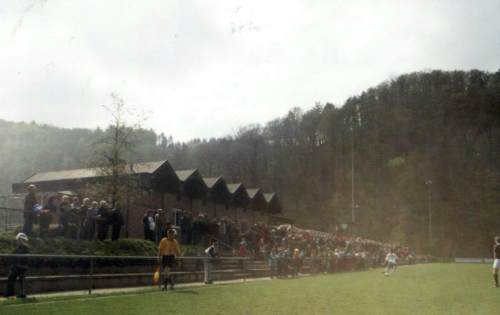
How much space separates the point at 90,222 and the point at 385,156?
264ft

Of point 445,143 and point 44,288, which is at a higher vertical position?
point 445,143

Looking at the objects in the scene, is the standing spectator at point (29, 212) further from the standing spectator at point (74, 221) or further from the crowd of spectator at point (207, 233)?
the standing spectator at point (74, 221)

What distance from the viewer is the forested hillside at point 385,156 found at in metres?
80.9

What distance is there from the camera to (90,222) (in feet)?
71.7

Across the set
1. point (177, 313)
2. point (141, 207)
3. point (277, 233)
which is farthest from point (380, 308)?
point (277, 233)

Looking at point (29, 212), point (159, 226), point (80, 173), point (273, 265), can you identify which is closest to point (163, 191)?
point (80, 173)

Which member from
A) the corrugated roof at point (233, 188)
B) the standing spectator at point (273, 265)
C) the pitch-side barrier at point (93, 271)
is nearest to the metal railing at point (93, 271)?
the pitch-side barrier at point (93, 271)

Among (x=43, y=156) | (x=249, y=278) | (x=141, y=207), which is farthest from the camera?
(x=43, y=156)

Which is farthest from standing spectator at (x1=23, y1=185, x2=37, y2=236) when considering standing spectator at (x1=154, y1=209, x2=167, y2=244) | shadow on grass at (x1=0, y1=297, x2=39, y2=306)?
standing spectator at (x1=154, y1=209, x2=167, y2=244)

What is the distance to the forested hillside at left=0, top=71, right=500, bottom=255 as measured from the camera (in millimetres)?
80875

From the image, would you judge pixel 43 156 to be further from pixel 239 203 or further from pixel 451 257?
pixel 451 257

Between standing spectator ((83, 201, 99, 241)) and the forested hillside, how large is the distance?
138 feet

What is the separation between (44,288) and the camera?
15961mm

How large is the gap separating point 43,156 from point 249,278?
41.1 metres
